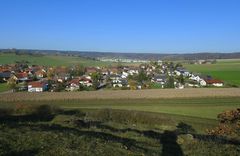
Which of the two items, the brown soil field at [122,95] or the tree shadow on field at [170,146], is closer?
the tree shadow on field at [170,146]

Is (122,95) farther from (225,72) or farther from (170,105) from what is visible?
(225,72)

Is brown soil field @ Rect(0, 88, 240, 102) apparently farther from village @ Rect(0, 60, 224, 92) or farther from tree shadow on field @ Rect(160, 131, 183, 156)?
tree shadow on field @ Rect(160, 131, 183, 156)

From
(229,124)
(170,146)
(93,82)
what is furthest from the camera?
(93,82)

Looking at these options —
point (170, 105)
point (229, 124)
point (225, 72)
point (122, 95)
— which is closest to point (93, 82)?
point (122, 95)

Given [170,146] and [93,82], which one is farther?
[93,82]

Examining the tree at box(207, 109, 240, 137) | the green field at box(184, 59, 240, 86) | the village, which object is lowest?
the village

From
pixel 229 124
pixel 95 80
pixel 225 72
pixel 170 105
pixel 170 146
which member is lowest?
pixel 95 80

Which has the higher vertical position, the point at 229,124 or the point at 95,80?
the point at 229,124

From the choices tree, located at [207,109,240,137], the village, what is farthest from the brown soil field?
tree, located at [207,109,240,137]

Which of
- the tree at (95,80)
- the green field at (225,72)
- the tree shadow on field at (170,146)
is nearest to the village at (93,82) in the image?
the tree at (95,80)

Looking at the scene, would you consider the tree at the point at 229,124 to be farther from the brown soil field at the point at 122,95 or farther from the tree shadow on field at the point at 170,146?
the brown soil field at the point at 122,95

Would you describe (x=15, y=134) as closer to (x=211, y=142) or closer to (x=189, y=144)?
(x=189, y=144)

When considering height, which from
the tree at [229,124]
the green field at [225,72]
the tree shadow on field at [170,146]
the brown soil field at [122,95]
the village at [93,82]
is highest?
the tree shadow on field at [170,146]
